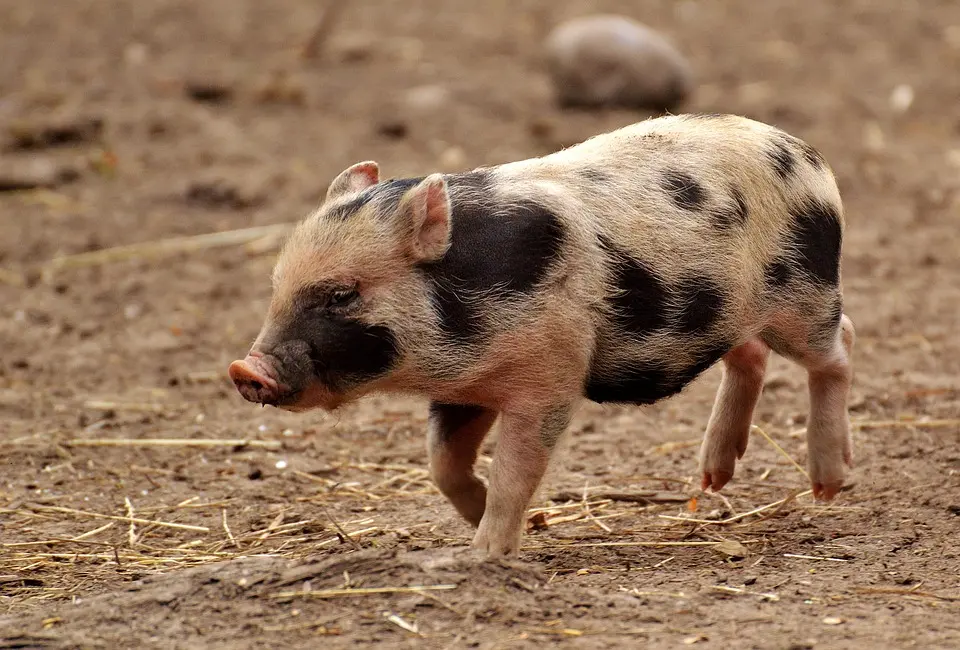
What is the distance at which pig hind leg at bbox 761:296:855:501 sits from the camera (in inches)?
214

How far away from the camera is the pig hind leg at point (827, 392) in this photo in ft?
17.9

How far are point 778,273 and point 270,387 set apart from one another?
1.90 metres

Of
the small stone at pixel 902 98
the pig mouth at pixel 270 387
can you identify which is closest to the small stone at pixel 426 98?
the small stone at pixel 902 98

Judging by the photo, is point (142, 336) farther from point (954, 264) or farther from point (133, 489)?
point (954, 264)

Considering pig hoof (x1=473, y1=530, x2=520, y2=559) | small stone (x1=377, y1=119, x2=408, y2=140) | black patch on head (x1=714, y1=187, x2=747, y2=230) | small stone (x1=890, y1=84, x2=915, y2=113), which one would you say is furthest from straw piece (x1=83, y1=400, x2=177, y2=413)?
small stone (x1=890, y1=84, x2=915, y2=113)

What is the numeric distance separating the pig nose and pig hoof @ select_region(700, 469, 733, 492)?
1.99 meters

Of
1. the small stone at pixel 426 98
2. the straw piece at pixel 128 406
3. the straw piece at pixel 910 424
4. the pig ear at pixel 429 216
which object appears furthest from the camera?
the small stone at pixel 426 98

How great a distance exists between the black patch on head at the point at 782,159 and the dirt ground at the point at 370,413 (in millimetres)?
1362

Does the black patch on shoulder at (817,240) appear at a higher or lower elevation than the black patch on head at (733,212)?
lower

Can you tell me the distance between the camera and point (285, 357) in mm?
4598

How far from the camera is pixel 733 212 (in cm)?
512

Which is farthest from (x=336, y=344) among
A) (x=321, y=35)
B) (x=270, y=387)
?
(x=321, y=35)

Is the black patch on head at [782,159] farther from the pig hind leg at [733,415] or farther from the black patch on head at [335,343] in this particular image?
the black patch on head at [335,343]

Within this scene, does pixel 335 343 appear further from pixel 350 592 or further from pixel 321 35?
pixel 321 35
